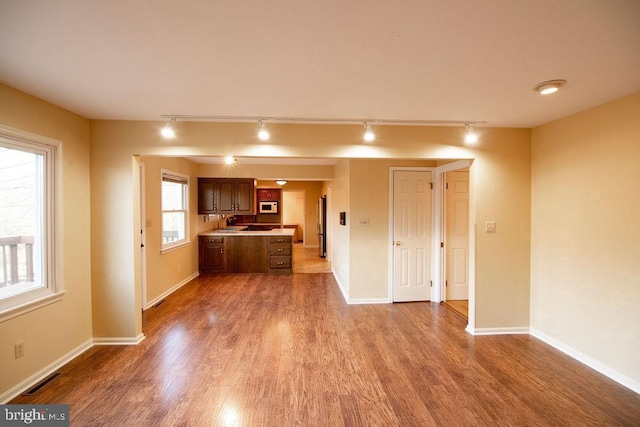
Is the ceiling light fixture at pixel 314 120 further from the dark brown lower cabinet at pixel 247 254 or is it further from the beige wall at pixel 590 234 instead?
the dark brown lower cabinet at pixel 247 254

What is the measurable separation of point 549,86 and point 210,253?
232 inches

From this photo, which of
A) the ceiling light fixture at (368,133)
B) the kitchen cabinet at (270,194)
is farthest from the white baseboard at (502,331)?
the kitchen cabinet at (270,194)

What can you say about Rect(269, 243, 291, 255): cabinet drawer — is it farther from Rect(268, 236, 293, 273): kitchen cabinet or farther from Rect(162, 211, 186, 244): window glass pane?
Rect(162, 211, 186, 244): window glass pane

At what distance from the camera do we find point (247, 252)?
5949mm

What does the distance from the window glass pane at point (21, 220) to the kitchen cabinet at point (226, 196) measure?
141 inches

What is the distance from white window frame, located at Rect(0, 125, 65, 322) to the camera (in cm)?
222

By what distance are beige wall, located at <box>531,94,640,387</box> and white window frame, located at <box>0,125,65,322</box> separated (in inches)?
189

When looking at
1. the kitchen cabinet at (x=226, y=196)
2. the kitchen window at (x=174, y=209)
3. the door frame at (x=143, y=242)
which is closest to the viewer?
the door frame at (x=143, y=242)

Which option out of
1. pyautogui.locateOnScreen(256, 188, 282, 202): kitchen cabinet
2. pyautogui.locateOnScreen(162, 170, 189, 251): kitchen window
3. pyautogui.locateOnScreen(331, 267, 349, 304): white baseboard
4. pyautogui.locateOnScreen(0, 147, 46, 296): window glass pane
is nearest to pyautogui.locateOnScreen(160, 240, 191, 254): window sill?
pyautogui.locateOnScreen(162, 170, 189, 251): kitchen window

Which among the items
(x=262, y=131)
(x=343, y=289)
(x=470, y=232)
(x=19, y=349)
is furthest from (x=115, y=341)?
(x=470, y=232)

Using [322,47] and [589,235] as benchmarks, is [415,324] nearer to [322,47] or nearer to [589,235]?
[589,235]

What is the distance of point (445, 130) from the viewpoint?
118 inches

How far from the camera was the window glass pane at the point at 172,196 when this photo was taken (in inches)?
182

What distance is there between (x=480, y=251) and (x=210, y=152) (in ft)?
10.4
